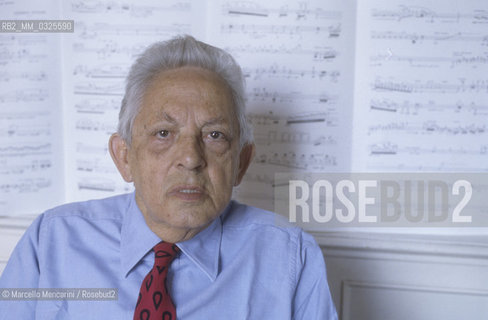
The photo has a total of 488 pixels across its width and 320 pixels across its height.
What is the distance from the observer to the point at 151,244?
108 cm

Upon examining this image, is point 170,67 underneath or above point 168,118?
above

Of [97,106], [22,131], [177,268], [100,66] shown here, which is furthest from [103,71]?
[177,268]

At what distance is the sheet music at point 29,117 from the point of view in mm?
1646

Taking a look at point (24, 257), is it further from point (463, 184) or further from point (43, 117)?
point (463, 184)

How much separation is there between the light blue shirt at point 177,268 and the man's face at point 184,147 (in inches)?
4.0

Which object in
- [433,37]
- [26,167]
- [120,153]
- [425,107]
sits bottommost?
[26,167]

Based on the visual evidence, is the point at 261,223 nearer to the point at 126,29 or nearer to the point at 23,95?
the point at 126,29

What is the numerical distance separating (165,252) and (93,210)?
0.27 metres

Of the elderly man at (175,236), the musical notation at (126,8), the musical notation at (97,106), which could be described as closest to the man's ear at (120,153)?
the elderly man at (175,236)

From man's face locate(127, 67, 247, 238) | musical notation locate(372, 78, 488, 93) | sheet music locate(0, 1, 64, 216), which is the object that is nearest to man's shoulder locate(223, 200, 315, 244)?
man's face locate(127, 67, 247, 238)

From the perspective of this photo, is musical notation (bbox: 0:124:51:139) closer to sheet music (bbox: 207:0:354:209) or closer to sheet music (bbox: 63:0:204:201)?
sheet music (bbox: 63:0:204:201)

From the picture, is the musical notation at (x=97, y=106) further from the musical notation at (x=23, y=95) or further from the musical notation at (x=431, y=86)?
the musical notation at (x=431, y=86)

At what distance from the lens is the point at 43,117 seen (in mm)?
1682

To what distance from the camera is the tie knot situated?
105 centimetres
